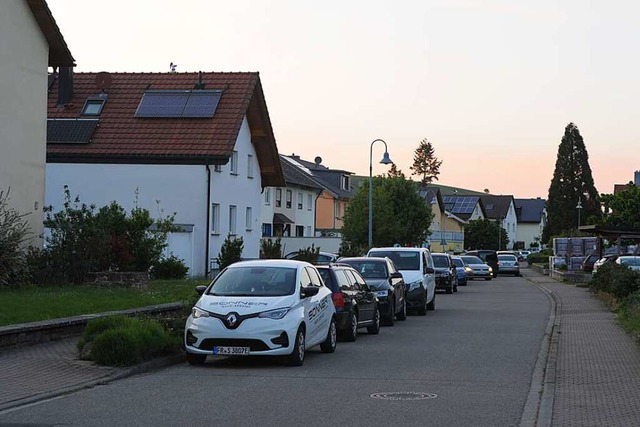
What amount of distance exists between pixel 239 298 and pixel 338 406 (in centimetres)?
449

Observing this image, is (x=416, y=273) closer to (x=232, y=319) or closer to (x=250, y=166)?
(x=232, y=319)

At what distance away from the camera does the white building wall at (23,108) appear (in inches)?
1126

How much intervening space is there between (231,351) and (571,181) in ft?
355

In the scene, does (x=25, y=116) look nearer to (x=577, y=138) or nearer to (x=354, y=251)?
(x=354, y=251)

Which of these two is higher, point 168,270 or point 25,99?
point 25,99

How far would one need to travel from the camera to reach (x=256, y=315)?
1552 centimetres

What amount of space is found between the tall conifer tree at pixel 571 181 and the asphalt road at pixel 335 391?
101m

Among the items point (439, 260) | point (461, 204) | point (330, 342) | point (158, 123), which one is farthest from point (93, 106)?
point (461, 204)

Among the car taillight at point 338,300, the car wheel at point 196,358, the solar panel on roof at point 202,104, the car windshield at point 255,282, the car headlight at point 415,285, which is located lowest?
the car wheel at point 196,358

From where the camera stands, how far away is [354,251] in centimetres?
5225

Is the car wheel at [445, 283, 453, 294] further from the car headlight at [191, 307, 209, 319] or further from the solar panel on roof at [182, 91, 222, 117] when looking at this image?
the car headlight at [191, 307, 209, 319]

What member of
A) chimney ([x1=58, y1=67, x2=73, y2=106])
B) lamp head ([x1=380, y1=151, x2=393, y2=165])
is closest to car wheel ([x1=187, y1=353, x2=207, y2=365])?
chimney ([x1=58, y1=67, x2=73, y2=106])

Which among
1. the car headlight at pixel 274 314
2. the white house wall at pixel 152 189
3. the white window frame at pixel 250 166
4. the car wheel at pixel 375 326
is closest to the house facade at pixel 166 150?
the white house wall at pixel 152 189

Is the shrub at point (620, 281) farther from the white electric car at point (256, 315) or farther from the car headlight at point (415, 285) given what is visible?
the white electric car at point (256, 315)
